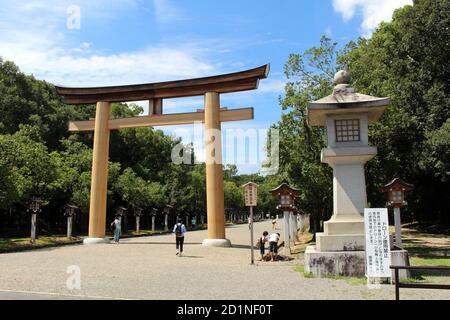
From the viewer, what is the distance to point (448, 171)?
2684 cm

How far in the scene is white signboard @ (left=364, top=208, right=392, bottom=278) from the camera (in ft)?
30.3

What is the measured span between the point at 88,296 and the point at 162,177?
132ft

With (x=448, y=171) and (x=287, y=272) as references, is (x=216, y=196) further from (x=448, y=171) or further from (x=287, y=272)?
(x=448, y=171)

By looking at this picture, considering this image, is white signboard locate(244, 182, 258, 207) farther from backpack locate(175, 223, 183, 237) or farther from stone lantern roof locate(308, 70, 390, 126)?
stone lantern roof locate(308, 70, 390, 126)

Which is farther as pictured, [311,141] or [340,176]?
[311,141]

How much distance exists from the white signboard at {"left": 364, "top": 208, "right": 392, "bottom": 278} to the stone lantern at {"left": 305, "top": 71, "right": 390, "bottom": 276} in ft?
6.27

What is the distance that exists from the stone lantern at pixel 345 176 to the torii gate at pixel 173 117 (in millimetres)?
9074

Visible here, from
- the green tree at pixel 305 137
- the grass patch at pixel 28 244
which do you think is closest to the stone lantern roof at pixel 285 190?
the green tree at pixel 305 137

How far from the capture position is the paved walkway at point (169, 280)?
8625mm

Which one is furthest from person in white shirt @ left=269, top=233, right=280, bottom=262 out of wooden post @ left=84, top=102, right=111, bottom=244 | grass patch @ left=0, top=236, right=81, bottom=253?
grass patch @ left=0, top=236, right=81, bottom=253

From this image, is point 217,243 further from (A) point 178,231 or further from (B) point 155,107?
(B) point 155,107

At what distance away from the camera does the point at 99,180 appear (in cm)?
2370
